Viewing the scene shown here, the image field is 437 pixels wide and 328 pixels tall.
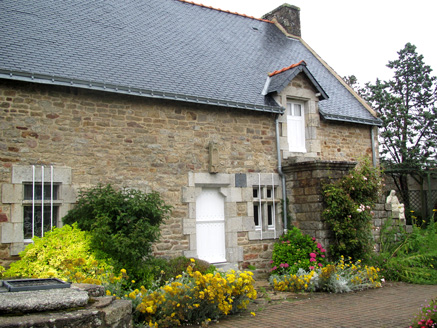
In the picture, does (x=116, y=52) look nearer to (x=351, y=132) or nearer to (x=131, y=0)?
(x=131, y=0)

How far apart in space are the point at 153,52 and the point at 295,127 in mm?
3955

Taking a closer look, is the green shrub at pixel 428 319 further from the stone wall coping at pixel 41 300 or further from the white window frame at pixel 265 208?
the white window frame at pixel 265 208

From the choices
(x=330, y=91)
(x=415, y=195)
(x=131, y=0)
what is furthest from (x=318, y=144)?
(x=415, y=195)

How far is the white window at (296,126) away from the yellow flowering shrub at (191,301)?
5.47m

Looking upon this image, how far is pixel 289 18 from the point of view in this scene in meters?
15.1

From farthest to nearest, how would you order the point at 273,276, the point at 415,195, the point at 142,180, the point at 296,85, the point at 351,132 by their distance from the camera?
the point at 415,195 → the point at 351,132 → the point at 296,85 → the point at 273,276 → the point at 142,180

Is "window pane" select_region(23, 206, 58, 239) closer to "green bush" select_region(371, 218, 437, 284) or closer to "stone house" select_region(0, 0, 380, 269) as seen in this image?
"stone house" select_region(0, 0, 380, 269)

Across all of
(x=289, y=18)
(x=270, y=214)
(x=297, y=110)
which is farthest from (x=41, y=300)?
(x=289, y=18)

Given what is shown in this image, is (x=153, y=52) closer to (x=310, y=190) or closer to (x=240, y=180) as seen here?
(x=240, y=180)

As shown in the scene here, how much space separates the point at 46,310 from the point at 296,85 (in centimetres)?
888

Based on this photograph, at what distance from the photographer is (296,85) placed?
11.4 meters

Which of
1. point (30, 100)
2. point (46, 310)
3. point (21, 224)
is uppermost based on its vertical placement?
point (30, 100)

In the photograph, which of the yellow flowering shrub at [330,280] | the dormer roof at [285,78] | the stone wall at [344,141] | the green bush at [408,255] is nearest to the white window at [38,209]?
the yellow flowering shrub at [330,280]

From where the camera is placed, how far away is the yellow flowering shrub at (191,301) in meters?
6.05
